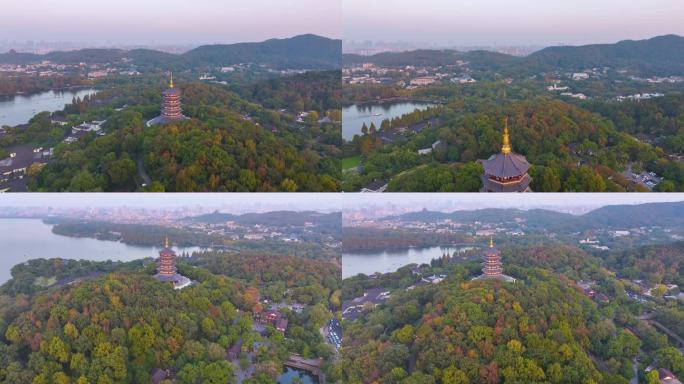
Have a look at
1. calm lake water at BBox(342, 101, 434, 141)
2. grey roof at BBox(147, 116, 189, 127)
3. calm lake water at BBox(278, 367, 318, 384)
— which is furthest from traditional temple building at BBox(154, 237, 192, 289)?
calm lake water at BBox(342, 101, 434, 141)

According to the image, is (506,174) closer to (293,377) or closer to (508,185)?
(508,185)

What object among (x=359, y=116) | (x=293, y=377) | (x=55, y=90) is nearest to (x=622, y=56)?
(x=359, y=116)

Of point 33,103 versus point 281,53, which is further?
point 33,103

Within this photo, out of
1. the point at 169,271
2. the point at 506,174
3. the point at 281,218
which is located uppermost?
the point at 506,174

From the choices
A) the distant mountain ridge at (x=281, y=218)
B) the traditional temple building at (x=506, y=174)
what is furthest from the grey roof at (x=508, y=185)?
the distant mountain ridge at (x=281, y=218)

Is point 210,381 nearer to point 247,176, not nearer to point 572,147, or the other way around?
point 247,176

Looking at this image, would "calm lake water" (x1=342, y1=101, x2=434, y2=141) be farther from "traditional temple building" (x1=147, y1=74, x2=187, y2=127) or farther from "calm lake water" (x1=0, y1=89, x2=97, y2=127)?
"calm lake water" (x1=0, y1=89, x2=97, y2=127)

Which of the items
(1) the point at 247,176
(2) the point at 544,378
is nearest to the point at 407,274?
(2) the point at 544,378
